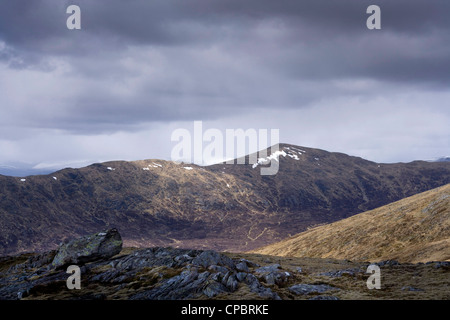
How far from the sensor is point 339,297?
4125 centimetres

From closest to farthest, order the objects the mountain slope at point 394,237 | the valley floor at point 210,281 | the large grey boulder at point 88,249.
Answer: the valley floor at point 210,281 → the large grey boulder at point 88,249 → the mountain slope at point 394,237

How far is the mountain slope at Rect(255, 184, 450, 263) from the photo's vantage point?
7675 cm

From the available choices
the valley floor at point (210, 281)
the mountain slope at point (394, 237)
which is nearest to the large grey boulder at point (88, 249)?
the valley floor at point (210, 281)

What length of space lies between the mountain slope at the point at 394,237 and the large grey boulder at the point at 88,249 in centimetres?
5822

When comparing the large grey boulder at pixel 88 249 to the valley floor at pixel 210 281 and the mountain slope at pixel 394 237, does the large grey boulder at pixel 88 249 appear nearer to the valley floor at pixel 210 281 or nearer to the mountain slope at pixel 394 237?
the valley floor at pixel 210 281

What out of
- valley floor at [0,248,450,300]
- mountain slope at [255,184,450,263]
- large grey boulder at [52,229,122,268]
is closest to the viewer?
valley floor at [0,248,450,300]

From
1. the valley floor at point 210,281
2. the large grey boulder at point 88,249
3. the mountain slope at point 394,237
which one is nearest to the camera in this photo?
the valley floor at point 210,281

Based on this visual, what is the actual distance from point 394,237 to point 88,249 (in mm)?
75022

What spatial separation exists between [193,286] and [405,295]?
2478 cm

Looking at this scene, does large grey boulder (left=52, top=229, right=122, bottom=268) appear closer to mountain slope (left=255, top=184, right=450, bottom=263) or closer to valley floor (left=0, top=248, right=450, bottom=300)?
valley floor (left=0, top=248, right=450, bottom=300)

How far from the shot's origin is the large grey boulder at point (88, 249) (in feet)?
202

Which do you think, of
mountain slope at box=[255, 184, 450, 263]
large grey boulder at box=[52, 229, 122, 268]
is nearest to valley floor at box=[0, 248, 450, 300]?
large grey boulder at box=[52, 229, 122, 268]

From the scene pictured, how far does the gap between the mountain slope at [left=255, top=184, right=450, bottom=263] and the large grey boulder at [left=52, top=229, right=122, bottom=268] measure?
58.2 metres
